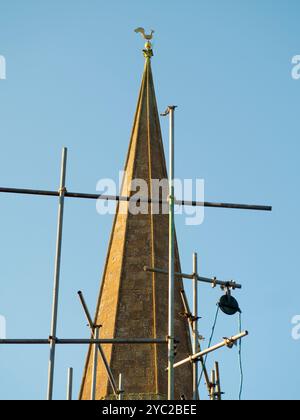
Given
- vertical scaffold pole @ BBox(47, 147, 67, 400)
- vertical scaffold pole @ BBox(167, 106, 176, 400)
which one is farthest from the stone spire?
vertical scaffold pole @ BBox(167, 106, 176, 400)

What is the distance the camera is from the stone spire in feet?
135

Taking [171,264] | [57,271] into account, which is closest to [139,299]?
[57,271]

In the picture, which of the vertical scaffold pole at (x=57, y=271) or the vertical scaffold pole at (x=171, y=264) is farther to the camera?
the vertical scaffold pole at (x=57, y=271)

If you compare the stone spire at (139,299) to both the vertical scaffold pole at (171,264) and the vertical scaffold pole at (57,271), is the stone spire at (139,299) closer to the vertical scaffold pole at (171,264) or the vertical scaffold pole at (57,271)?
the vertical scaffold pole at (57,271)

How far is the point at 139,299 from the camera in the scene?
141 feet

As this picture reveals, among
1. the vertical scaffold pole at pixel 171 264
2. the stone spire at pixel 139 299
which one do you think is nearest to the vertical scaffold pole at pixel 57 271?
the vertical scaffold pole at pixel 171 264

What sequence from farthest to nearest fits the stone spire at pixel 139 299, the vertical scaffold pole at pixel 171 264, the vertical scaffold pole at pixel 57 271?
the stone spire at pixel 139 299 < the vertical scaffold pole at pixel 57 271 < the vertical scaffold pole at pixel 171 264

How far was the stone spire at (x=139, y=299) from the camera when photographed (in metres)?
41.0
